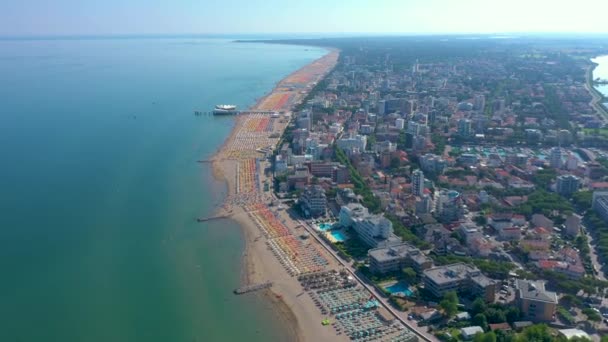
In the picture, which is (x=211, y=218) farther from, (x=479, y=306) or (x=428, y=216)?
(x=479, y=306)

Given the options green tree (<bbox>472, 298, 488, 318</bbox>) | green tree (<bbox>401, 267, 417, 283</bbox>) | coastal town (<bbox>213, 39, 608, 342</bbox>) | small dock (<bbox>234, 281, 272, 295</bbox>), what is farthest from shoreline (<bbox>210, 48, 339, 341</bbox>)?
green tree (<bbox>472, 298, 488, 318</bbox>)

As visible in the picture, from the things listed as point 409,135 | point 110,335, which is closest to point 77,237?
point 110,335

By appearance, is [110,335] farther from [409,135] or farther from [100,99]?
[100,99]

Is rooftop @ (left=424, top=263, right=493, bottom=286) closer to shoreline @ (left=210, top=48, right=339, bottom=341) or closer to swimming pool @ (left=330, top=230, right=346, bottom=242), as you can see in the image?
shoreline @ (left=210, top=48, right=339, bottom=341)

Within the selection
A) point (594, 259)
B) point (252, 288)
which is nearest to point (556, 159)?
point (594, 259)

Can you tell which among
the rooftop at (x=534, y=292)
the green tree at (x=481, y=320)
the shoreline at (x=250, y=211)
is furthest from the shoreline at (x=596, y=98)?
the green tree at (x=481, y=320)

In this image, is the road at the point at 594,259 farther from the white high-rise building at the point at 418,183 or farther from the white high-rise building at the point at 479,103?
the white high-rise building at the point at 479,103
